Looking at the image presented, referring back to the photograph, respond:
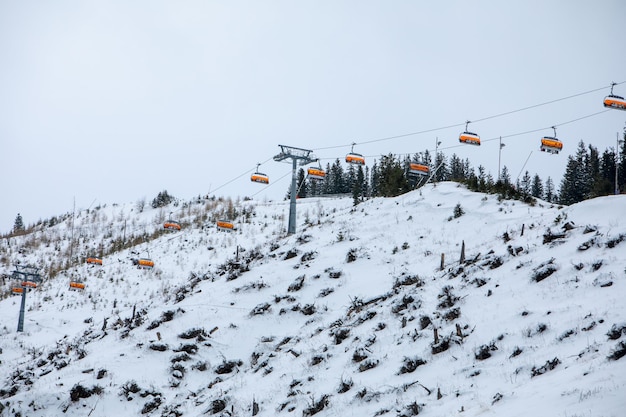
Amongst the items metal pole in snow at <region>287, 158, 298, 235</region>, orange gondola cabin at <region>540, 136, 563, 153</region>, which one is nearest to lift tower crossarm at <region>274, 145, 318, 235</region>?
metal pole in snow at <region>287, 158, 298, 235</region>

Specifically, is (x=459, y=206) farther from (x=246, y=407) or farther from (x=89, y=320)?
(x=89, y=320)

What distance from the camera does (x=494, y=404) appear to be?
31.9 feet

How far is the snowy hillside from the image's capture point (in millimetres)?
11445

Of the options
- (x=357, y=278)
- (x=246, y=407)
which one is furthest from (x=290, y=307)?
(x=246, y=407)

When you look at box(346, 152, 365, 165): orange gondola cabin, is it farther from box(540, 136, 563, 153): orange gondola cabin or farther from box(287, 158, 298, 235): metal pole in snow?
box(540, 136, 563, 153): orange gondola cabin

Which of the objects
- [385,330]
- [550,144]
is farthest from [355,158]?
[385,330]

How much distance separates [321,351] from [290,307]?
251 inches

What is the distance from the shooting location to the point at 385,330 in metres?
17.5

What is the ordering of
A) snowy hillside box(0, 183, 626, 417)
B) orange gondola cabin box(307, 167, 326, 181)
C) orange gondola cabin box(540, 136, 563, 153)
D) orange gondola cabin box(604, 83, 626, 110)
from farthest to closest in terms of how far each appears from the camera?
1. orange gondola cabin box(307, 167, 326, 181)
2. orange gondola cabin box(540, 136, 563, 153)
3. orange gondola cabin box(604, 83, 626, 110)
4. snowy hillside box(0, 183, 626, 417)

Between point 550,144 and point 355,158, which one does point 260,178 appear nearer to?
point 355,158

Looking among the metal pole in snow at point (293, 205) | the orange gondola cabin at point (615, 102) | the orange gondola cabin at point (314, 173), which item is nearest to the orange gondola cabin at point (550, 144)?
the orange gondola cabin at point (615, 102)

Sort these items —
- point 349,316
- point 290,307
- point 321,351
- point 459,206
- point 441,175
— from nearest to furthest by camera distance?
point 321,351 < point 349,316 < point 290,307 < point 459,206 < point 441,175

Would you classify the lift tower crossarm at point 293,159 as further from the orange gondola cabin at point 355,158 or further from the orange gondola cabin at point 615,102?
the orange gondola cabin at point 615,102

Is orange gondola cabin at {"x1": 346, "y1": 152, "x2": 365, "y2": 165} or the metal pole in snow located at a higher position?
orange gondola cabin at {"x1": 346, "y1": 152, "x2": 365, "y2": 165}
